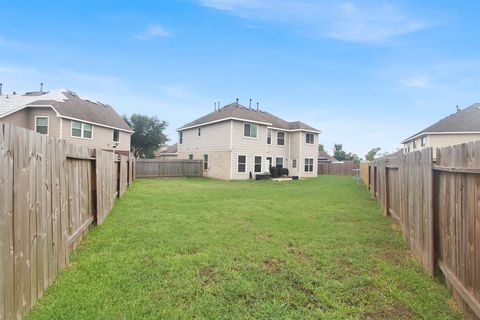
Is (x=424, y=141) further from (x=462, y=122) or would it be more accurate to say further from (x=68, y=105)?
(x=68, y=105)

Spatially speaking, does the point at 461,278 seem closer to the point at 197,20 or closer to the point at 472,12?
the point at 472,12

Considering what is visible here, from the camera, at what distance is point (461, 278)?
2.69 metres

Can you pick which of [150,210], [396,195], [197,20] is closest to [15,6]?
[197,20]

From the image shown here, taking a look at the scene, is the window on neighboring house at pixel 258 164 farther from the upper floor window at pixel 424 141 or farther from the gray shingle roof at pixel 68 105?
the upper floor window at pixel 424 141

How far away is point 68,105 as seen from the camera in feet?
68.7

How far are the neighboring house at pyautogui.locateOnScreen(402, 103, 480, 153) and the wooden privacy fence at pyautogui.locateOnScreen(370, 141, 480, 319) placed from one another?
931 inches

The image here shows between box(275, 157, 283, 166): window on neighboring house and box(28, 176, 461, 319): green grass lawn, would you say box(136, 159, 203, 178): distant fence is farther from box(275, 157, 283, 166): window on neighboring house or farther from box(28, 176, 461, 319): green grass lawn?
box(28, 176, 461, 319): green grass lawn

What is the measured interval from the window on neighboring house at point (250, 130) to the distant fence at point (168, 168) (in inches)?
190

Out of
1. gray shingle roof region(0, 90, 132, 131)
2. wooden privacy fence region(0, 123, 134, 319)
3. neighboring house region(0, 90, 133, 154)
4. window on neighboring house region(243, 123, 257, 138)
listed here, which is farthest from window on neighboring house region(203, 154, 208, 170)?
wooden privacy fence region(0, 123, 134, 319)

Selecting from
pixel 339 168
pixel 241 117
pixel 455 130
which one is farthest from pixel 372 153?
pixel 241 117

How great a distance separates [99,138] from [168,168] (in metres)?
5.85

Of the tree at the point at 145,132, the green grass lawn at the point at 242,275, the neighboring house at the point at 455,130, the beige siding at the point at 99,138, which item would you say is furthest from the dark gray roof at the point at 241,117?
the green grass lawn at the point at 242,275

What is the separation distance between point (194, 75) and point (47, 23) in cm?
926

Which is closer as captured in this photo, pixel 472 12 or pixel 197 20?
pixel 472 12
